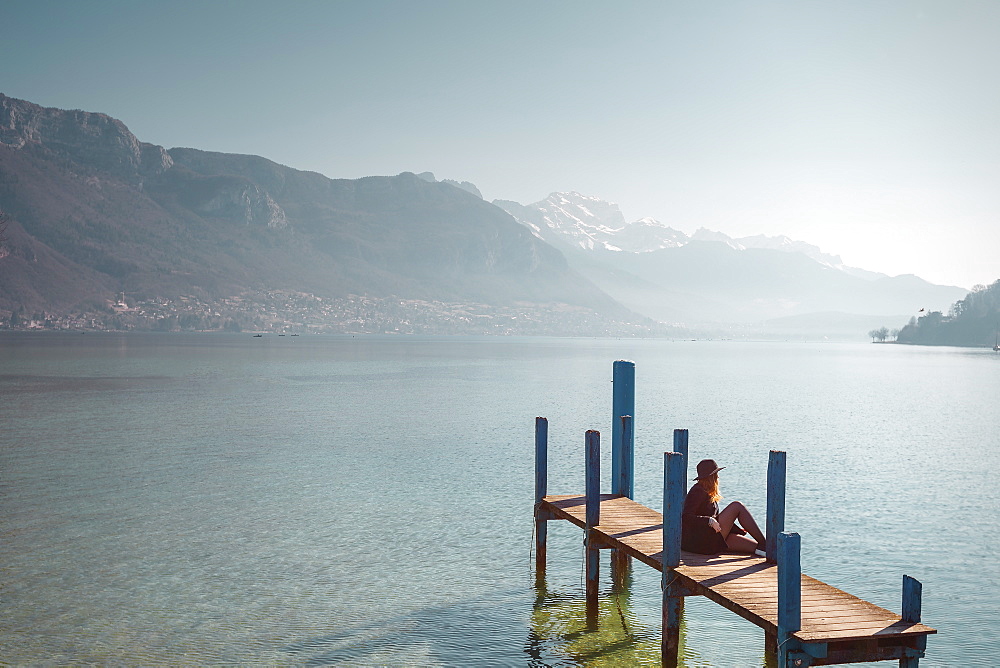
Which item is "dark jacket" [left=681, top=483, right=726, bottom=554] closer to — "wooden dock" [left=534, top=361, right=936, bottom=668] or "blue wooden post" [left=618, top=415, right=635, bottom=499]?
"wooden dock" [left=534, top=361, right=936, bottom=668]

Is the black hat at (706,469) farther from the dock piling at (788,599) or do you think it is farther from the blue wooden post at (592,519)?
the dock piling at (788,599)

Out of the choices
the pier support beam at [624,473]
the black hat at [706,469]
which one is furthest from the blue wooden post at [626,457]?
the black hat at [706,469]

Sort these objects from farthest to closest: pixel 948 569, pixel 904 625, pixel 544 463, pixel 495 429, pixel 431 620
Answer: pixel 495 429, pixel 948 569, pixel 544 463, pixel 431 620, pixel 904 625

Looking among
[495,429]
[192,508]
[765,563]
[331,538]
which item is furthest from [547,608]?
[495,429]

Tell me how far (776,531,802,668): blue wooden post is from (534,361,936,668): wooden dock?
0.01m

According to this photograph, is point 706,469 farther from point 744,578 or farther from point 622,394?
point 622,394

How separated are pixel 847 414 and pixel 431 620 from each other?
5225 cm

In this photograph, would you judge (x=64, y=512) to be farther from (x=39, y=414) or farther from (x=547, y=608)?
(x=39, y=414)

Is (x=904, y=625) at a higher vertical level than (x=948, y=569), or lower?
higher

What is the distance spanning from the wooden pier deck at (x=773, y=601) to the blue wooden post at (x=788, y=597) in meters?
0.13

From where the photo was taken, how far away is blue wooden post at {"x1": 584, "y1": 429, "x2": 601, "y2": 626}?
15.0m

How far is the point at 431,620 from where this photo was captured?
15594 mm

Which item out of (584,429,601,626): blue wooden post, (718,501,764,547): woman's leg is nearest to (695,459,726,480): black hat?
(718,501,764,547): woman's leg

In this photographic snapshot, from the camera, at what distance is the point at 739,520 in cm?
1299
